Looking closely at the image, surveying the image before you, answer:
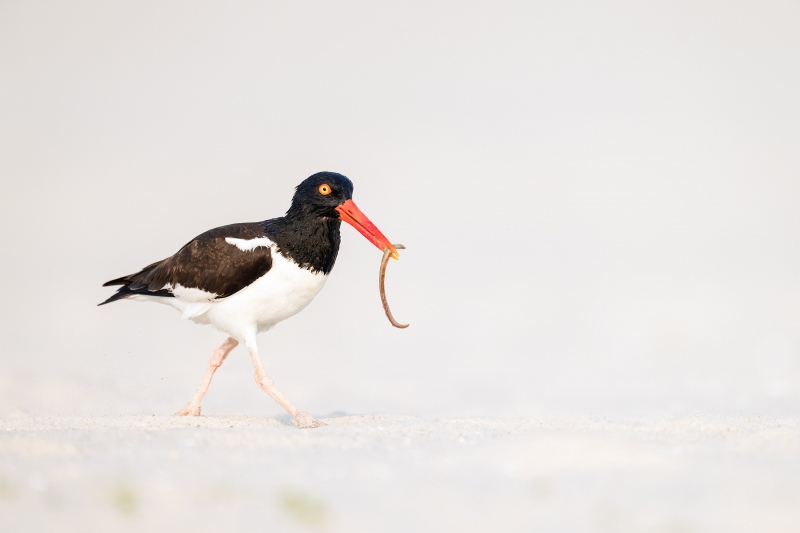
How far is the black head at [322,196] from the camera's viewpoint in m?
7.70

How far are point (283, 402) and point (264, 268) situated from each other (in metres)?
1.08

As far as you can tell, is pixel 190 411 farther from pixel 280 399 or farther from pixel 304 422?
pixel 304 422

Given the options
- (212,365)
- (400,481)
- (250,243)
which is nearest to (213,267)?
(250,243)

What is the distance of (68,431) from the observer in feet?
20.0

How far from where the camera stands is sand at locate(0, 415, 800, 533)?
160 inches

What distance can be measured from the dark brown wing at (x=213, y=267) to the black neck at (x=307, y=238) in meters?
0.14

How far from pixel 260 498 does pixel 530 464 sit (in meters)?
1.47

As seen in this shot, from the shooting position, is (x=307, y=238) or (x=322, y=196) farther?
(x=322, y=196)

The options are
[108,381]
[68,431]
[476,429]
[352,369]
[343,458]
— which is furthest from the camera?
[352,369]

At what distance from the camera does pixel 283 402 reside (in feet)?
24.1

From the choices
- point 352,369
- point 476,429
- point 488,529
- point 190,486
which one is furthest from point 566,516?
point 352,369

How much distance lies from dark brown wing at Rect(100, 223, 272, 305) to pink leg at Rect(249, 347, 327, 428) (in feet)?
1.98

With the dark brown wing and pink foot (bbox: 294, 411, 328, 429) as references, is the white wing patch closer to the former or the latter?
the dark brown wing

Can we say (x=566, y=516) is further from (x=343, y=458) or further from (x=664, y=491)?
(x=343, y=458)
